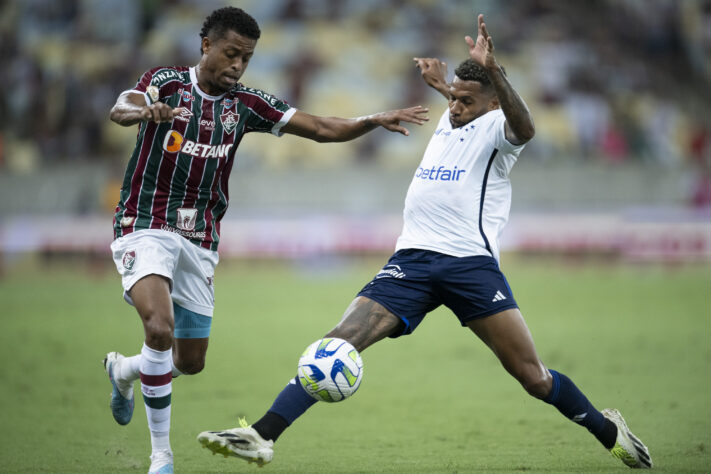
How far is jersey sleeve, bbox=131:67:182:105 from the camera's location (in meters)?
5.81

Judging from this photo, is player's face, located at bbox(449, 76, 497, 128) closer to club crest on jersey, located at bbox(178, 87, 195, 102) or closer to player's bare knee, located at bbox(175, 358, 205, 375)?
club crest on jersey, located at bbox(178, 87, 195, 102)

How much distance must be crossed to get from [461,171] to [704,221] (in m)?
16.0

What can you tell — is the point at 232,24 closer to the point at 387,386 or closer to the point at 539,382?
the point at 539,382

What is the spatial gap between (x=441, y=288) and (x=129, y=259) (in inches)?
75.3

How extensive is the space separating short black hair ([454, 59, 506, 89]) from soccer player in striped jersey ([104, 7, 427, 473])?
0.38 m

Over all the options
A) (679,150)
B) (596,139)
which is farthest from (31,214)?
(679,150)

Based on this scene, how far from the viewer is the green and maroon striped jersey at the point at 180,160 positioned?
231 inches

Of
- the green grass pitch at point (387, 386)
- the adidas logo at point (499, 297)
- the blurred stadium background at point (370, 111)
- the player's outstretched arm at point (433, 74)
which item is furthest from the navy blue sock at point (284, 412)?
the blurred stadium background at point (370, 111)

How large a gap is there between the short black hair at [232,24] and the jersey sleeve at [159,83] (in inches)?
14.4

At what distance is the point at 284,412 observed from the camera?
5371 mm

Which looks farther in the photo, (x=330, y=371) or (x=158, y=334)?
(x=158, y=334)

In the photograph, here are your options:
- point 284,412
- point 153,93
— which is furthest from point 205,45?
point 284,412

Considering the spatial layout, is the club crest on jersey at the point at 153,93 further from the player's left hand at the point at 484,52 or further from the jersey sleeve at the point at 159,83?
the player's left hand at the point at 484,52

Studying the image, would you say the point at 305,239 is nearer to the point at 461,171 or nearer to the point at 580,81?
the point at 580,81
